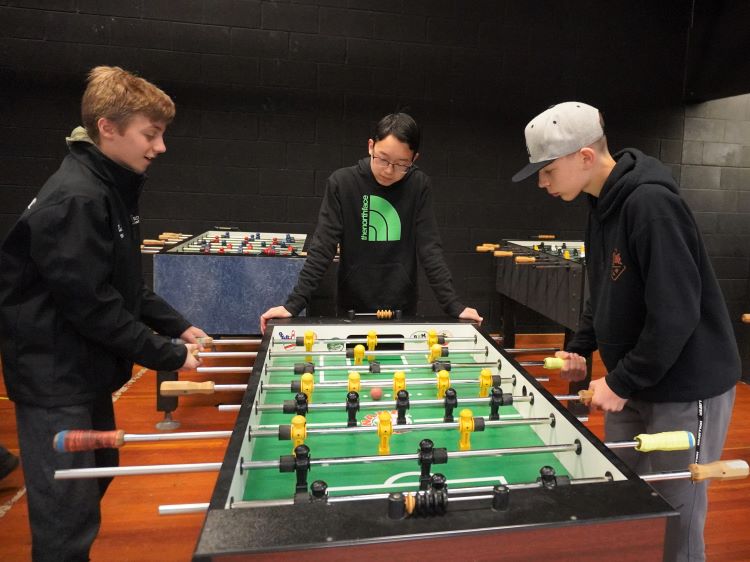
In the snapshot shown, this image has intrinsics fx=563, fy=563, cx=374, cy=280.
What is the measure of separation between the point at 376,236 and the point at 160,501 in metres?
1.47

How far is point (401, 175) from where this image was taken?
8.04 feet

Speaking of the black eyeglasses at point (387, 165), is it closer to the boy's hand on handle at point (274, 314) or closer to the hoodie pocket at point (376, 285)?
the hoodie pocket at point (376, 285)

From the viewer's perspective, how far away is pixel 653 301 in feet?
4.29

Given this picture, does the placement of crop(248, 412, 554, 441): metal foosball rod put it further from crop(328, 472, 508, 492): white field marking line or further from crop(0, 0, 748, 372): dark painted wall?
crop(0, 0, 748, 372): dark painted wall

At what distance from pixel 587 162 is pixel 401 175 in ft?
3.53

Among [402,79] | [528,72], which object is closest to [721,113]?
[528,72]

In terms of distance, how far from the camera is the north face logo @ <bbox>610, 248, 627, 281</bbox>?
1424 millimetres

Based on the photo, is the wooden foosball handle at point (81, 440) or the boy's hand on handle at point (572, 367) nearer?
the wooden foosball handle at point (81, 440)

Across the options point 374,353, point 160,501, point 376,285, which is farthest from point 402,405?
point 160,501

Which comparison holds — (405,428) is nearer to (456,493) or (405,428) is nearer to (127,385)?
(456,493)

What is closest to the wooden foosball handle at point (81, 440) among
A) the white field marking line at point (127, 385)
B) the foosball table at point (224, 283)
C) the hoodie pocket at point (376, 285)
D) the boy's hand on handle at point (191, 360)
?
the boy's hand on handle at point (191, 360)

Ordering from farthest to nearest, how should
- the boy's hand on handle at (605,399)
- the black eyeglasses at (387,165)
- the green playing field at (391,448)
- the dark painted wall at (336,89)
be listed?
the dark painted wall at (336,89)
the black eyeglasses at (387,165)
the boy's hand on handle at (605,399)
the green playing field at (391,448)

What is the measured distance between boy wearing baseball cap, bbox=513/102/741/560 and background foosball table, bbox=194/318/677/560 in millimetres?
268

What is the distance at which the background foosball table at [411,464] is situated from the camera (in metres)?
0.81
